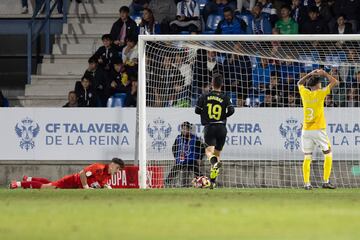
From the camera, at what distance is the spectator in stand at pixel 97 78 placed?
85.6ft

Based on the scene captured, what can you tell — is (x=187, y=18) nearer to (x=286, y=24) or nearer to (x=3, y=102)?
(x=286, y=24)

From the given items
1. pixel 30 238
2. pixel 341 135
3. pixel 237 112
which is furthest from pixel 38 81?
pixel 30 238

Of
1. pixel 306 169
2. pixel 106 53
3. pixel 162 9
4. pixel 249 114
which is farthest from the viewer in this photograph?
pixel 162 9

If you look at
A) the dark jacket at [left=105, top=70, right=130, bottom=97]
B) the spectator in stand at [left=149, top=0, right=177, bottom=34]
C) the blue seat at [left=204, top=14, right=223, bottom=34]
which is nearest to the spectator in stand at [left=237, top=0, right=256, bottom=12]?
the blue seat at [left=204, top=14, right=223, bottom=34]

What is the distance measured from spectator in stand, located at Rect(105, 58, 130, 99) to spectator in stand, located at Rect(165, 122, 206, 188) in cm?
265

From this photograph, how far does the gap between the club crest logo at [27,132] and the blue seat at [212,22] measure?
5378 mm

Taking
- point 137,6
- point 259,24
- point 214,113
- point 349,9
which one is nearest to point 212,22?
point 259,24

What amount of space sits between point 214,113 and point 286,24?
21.3 ft

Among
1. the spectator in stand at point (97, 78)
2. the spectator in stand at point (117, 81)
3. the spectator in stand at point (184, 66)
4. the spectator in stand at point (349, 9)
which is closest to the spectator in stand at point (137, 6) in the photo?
the spectator in stand at point (117, 81)

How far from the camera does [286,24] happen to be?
26984 millimetres

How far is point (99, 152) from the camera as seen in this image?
954 inches

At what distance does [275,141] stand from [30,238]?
582 inches

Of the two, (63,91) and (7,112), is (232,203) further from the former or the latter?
(63,91)

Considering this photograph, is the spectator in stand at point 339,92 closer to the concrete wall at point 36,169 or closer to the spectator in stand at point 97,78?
the spectator in stand at point 97,78
